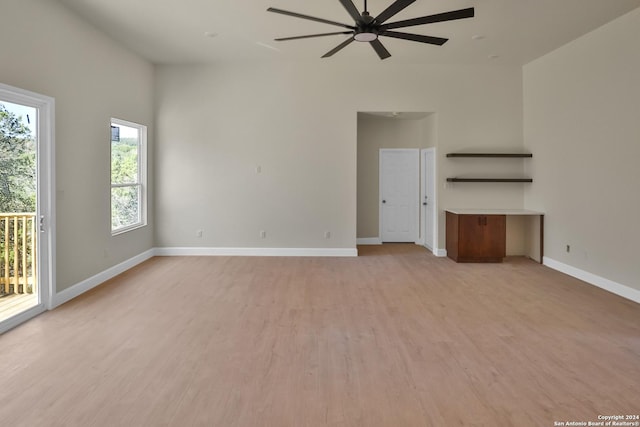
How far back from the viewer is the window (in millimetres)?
5672

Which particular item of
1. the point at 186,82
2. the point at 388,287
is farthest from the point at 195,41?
the point at 388,287

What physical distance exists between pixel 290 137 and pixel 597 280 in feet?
15.6

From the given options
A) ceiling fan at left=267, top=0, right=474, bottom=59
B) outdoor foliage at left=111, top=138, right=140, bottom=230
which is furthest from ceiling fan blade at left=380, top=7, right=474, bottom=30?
outdoor foliage at left=111, top=138, right=140, bottom=230

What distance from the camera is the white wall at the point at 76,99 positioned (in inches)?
147

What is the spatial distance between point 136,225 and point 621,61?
266 inches

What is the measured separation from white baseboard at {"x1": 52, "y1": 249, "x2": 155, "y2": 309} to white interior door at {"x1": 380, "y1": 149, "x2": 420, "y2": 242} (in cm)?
451

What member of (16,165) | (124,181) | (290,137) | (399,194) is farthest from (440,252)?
(16,165)

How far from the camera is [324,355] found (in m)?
3.04

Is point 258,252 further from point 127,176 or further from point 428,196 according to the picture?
point 428,196

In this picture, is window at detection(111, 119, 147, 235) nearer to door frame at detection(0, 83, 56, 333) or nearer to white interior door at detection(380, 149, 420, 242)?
door frame at detection(0, 83, 56, 333)

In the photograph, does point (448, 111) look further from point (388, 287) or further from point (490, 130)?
point (388, 287)

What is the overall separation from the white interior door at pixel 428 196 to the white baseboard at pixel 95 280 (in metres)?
4.91

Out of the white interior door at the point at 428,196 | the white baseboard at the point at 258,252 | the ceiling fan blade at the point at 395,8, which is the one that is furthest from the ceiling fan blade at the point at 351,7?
the white interior door at the point at 428,196

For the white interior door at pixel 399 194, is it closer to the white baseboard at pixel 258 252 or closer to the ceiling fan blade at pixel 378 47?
the white baseboard at pixel 258 252
